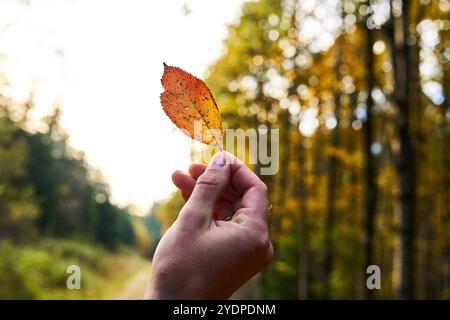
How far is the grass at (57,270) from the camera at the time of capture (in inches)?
527

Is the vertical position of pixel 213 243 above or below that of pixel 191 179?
below

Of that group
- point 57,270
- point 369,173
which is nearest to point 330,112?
point 369,173

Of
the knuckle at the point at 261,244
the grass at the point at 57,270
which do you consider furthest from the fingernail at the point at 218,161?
the grass at the point at 57,270

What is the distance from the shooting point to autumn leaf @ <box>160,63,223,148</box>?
1001mm

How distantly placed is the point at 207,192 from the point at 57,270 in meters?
19.5

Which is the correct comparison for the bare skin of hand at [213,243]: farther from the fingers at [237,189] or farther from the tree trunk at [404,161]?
the tree trunk at [404,161]

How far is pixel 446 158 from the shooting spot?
1541 centimetres

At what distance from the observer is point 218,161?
100cm

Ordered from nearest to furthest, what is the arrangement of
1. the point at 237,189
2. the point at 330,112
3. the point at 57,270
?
the point at 237,189 → the point at 330,112 → the point at 57,270

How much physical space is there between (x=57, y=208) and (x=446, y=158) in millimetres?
21832

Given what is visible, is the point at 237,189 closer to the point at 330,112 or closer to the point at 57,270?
the point at 330,112

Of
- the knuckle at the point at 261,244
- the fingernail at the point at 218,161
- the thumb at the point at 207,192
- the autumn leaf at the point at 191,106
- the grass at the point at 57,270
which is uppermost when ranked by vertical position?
the autumn leaf at the point at 191,106

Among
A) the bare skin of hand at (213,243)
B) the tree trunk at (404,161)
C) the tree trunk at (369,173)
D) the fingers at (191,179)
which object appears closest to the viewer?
the bare skin of hand at (213,243)
